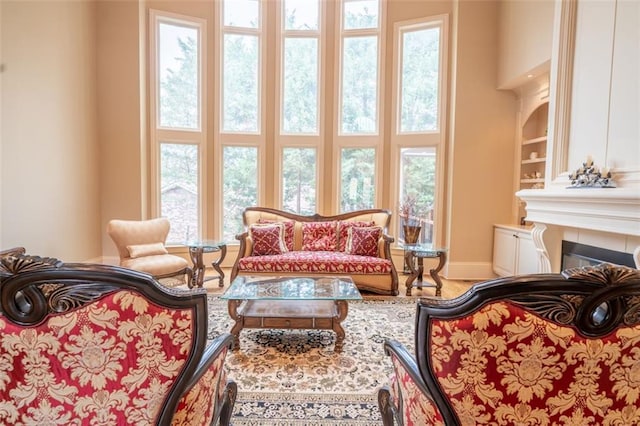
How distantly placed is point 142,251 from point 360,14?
16.1ft

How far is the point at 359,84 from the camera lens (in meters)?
5.61

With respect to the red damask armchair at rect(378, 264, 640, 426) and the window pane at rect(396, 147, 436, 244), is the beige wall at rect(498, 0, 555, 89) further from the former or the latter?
the red damask armchair at rect(378, 264, 640, 426)

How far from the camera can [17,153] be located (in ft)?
11.9

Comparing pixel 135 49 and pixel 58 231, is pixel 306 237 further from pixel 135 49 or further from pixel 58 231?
pixel 135 49

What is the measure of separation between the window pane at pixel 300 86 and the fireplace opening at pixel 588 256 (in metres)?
3.89

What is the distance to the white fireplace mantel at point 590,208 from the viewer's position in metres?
2.37

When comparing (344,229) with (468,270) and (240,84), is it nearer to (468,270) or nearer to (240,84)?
(468,270)

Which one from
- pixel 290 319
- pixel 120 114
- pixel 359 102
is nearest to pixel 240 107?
pixel 120 114

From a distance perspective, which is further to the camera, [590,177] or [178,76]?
[178,76]

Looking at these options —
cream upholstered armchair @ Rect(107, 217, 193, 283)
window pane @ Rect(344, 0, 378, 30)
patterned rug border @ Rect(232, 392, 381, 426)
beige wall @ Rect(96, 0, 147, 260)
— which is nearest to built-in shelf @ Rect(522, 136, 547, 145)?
window pane @ Rect(344, 0, 378, 30)

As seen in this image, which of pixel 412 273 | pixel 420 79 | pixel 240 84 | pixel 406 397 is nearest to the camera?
pixel 406 397

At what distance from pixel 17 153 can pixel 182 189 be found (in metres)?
2.18

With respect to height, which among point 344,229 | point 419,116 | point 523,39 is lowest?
point 344,229

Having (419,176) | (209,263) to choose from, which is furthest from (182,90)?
(419,176)
